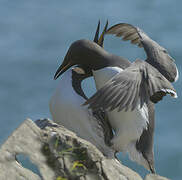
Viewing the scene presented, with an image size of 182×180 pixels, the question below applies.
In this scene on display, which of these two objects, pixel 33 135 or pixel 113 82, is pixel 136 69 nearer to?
pixel 113 82

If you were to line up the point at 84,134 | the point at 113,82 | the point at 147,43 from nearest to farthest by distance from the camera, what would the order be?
the point at 113,82
the point at 84,134
the point at 147,43

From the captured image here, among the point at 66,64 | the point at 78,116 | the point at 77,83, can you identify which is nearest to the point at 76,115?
the point at 78,116

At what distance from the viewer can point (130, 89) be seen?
507cm

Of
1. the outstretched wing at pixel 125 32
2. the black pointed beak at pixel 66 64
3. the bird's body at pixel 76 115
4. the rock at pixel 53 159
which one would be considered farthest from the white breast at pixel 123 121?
the outstretched wing at pixel 125 32

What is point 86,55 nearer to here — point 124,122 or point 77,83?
point 77,83

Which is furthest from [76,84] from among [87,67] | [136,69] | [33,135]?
[33,135]

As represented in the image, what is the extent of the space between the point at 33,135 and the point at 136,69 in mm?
1656

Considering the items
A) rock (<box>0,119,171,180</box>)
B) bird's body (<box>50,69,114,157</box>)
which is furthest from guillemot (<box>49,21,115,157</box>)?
rock (<box>0,119,171,180</box>)

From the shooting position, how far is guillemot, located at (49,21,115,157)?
5484mm

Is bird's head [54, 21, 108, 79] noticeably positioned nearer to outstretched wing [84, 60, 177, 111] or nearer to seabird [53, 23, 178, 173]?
seabird [53, 23, 178, 173]

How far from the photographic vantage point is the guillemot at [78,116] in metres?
5.48

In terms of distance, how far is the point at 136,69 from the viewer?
206 inches

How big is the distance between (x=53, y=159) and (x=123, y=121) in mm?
1862

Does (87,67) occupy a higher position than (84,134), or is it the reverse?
(87,67)
